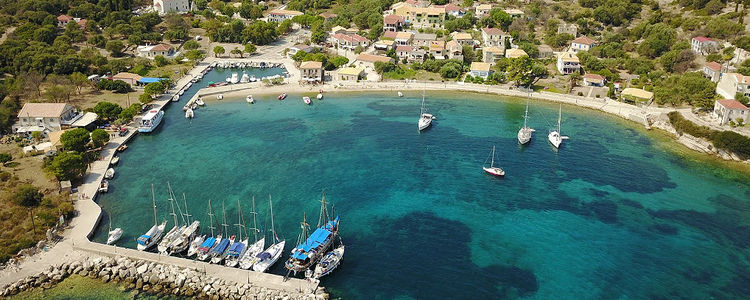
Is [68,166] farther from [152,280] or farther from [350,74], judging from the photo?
[350,74]

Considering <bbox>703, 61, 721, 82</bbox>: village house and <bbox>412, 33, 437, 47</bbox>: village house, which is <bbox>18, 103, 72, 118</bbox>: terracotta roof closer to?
<bbox>412, 33, 437, 47</bbox>: village house

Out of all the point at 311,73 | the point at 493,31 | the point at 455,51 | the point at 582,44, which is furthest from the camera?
the point at 493,31

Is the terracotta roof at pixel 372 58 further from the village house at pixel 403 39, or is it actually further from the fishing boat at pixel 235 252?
the fishing boat at pixel 235 252

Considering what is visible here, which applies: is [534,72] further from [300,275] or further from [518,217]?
[300,275]

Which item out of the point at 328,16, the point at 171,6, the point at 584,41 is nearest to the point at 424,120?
the point at 584,41

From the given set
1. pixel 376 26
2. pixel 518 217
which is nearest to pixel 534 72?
pixel 376 26
